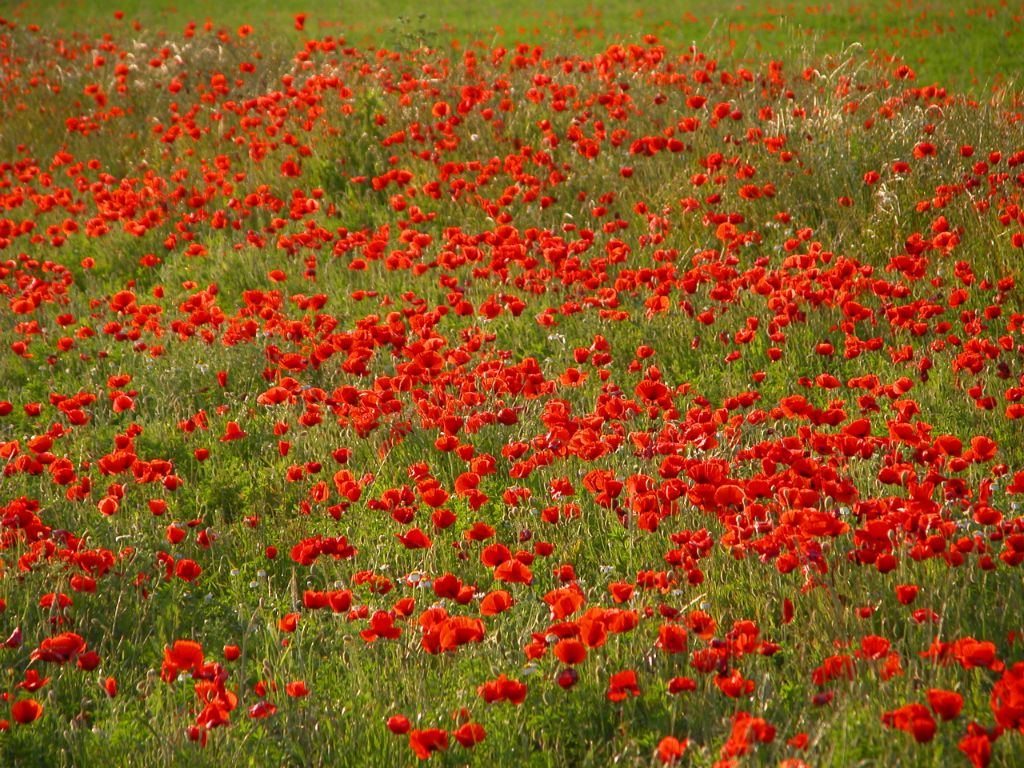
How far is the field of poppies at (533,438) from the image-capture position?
256cm

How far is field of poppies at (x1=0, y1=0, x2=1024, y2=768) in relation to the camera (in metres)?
2.56

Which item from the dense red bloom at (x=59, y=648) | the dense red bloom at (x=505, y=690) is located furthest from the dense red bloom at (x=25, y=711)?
the dense red bloom at (x=505, y=690)

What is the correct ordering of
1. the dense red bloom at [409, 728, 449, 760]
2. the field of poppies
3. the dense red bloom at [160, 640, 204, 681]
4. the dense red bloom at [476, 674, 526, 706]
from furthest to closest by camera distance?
the field of poppies
the dense red bloom at [160, 640, 204, 681]
the dense red bloom at [476, 674, 526, 706]
the dense red bloom at [409, 728, 449, 760]

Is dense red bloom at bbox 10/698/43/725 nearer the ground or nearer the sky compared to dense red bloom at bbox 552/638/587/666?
Answer: nearer the ground

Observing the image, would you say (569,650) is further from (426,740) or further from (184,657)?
(184,657)

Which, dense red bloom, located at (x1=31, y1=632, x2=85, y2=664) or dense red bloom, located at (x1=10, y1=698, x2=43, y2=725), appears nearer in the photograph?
dense red bloom, located at (x1=10, y1=698, x2=43, y2=725)

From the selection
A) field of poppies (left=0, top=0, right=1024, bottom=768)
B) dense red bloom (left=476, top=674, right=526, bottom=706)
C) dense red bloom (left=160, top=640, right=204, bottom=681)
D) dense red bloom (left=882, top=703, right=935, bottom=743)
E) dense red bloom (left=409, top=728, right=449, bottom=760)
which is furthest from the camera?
field of poppies (left=0, top=0, right=1024, bottom=768)

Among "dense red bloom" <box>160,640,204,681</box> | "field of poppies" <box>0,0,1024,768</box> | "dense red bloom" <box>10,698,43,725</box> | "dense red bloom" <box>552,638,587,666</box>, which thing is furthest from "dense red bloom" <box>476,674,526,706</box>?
"dense red bloom" <box>10,698,43,725</box>

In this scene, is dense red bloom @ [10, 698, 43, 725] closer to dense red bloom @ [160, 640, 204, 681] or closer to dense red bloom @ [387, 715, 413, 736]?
dense red bloom @ [160, 640, 204, 681]

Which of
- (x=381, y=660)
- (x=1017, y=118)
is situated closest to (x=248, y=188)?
(x=1017, y=118)

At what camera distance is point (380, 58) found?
371 inches

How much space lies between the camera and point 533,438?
414 cm

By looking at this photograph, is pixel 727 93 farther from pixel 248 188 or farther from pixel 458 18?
pixel 458 18

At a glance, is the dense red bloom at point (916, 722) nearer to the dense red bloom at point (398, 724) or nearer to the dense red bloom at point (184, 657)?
the dense red bloom at point (398, 724)
